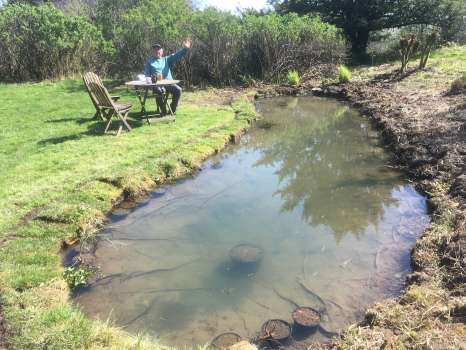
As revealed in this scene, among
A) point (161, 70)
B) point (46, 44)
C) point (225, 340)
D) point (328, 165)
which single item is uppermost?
point (46, 44)

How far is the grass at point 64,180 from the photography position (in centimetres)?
339

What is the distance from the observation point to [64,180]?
6.24 m

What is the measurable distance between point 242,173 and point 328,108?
636 cm

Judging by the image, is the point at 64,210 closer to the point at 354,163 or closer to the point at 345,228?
the point at 345,228

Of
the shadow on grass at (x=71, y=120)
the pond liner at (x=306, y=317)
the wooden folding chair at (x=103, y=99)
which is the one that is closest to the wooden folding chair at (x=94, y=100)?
the wooden folding chair at (x=103, y=99)

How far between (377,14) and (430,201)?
56.2ft

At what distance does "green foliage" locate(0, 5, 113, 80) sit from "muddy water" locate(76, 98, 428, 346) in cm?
1049

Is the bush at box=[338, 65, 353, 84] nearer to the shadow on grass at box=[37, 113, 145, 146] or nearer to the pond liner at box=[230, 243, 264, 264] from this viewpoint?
the shadow on grass at box=[37, 113, 145, 146]

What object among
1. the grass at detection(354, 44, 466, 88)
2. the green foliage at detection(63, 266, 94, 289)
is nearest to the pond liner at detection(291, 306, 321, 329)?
the green foliage at detection(63, 266, 94, 289)

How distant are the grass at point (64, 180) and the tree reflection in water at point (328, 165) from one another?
3.87ft

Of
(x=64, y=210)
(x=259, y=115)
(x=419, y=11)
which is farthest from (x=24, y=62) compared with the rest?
(x=419, y=11)

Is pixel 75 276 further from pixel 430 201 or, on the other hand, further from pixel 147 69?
pixel 147 69

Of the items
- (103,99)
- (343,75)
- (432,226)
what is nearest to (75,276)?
(432,226)

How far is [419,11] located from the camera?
1997cm
